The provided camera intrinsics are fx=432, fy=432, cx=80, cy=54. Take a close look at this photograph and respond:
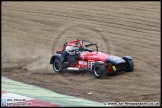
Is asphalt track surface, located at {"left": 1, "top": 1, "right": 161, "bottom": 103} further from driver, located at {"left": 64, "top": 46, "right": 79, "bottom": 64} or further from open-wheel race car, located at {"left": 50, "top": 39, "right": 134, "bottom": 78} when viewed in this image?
driver, located at {"left": 64, "top": 46, "right": 79, "bottom": 64}

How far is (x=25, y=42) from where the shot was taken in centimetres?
1983

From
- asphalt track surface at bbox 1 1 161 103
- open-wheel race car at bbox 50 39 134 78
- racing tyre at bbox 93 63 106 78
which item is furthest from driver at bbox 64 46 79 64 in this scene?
racing tyre at bbox 93 63 106 78

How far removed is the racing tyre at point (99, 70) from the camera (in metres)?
13.3

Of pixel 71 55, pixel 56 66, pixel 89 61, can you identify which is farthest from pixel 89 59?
pixel 56 66

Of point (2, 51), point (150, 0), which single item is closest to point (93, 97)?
point (2, 51)

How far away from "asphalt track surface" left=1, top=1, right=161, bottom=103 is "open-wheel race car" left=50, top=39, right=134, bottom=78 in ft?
0.77

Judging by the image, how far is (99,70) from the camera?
13398mm

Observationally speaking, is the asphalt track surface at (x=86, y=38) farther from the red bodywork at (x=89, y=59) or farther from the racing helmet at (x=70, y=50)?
the racing helmet at (x=70, y=50)

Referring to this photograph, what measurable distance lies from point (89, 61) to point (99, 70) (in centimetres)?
70

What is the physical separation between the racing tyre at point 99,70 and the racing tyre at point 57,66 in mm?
1452

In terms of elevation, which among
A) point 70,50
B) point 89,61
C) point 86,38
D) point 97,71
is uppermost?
point 86,38

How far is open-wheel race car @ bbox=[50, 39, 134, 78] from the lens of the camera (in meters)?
13.5

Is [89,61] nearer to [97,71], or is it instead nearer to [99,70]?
[97,71]

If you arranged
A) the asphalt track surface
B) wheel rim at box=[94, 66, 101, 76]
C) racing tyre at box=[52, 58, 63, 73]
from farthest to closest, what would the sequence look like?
racing tyre at box=[52, 58, 63, 73] < wheel rim at box=[94, 66, 101, 76] < the asphalt track surface
